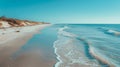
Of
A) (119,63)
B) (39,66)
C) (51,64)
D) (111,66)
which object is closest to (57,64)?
(51,64)

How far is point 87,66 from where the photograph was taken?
34.4 feet

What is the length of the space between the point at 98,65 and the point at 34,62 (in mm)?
4131

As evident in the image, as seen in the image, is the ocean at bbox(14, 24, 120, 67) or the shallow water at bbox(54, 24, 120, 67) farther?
the ocean at bbox(14, 24, 120, 67)

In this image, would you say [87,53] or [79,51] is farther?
[79,51]

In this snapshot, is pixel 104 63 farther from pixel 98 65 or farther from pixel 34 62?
pixel 34 62

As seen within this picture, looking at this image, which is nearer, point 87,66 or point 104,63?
point 87,66

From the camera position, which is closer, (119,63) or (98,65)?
(98,65)

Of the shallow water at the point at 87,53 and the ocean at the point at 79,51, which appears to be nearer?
the shallow water at the point at 87,53

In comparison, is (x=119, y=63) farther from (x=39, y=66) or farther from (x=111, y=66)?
(x=39, y=66)

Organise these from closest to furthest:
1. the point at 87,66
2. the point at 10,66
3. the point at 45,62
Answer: the point at 10,66
the point at 87,66
the point at 45,62

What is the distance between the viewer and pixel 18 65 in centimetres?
1014

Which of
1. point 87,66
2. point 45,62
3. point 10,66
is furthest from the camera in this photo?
point 45,62

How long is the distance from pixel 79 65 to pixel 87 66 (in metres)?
0.52

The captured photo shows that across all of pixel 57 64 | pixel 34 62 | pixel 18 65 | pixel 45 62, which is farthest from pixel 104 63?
pixel 18 65
